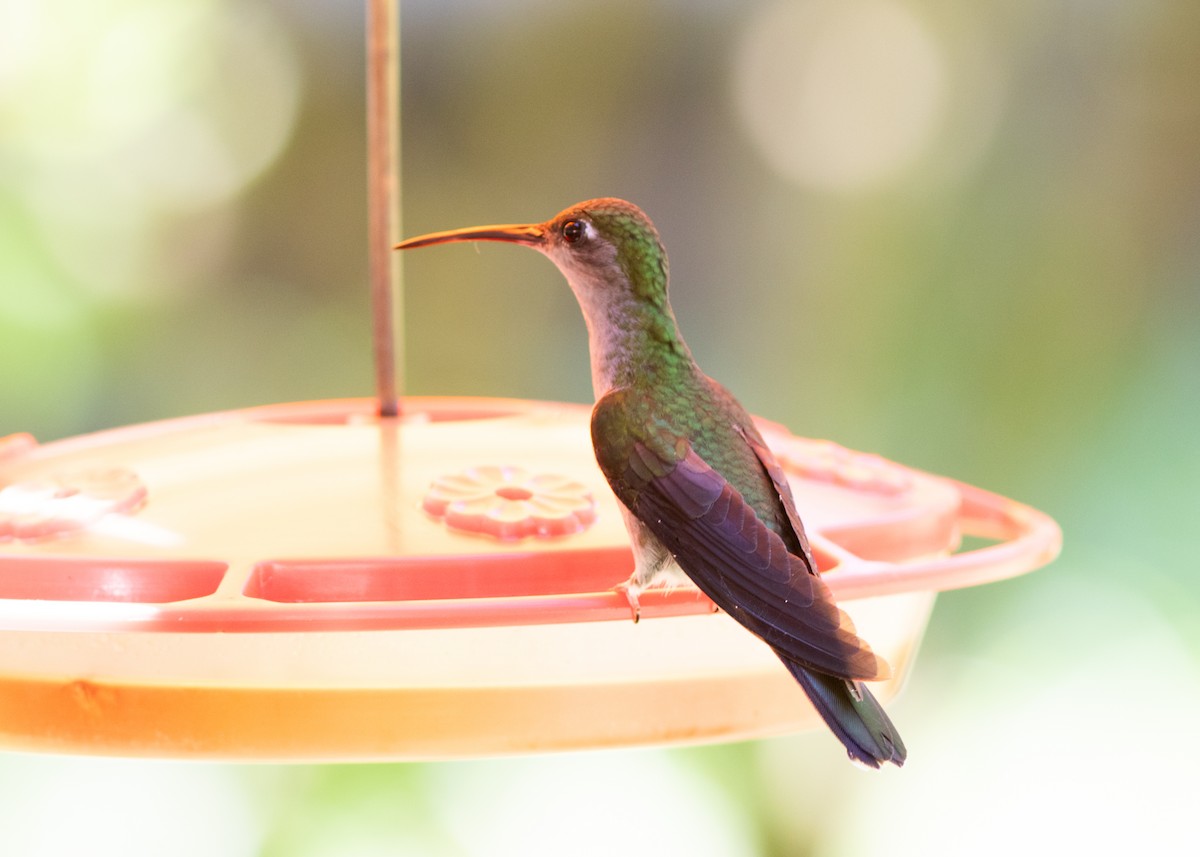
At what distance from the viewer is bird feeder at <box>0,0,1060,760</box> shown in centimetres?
75

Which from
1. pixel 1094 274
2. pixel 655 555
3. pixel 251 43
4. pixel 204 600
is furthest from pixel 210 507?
pixel 1094 274

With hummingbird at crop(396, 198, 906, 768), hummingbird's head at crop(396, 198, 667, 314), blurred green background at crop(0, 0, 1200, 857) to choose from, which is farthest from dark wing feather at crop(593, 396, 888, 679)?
blurred green background at crop(0, 0, 1200, 857)

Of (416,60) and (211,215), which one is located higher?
(416,60)

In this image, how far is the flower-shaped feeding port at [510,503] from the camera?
0.84 metres

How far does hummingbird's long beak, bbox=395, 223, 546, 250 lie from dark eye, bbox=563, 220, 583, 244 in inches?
0.8

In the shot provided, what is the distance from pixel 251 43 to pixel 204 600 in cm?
258

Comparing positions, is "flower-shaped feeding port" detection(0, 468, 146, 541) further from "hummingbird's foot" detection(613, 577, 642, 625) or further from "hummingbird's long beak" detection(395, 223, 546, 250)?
"hummingbird's foot" detection(613, 577, 642, 625)

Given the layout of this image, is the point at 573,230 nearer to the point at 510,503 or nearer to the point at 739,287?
the point at 510,503

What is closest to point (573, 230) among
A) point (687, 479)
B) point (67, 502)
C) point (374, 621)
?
point (687, 479)

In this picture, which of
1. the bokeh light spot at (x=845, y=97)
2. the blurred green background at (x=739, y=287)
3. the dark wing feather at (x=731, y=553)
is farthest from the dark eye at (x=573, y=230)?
the bokeh light spot at (x=845, y=97)

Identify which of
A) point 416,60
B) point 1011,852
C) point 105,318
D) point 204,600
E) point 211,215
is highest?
point 416,60

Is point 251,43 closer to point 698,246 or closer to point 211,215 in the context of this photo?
Answer: point 211,215

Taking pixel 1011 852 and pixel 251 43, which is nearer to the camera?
pixel 1011 852

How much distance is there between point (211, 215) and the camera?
9.52 ft
